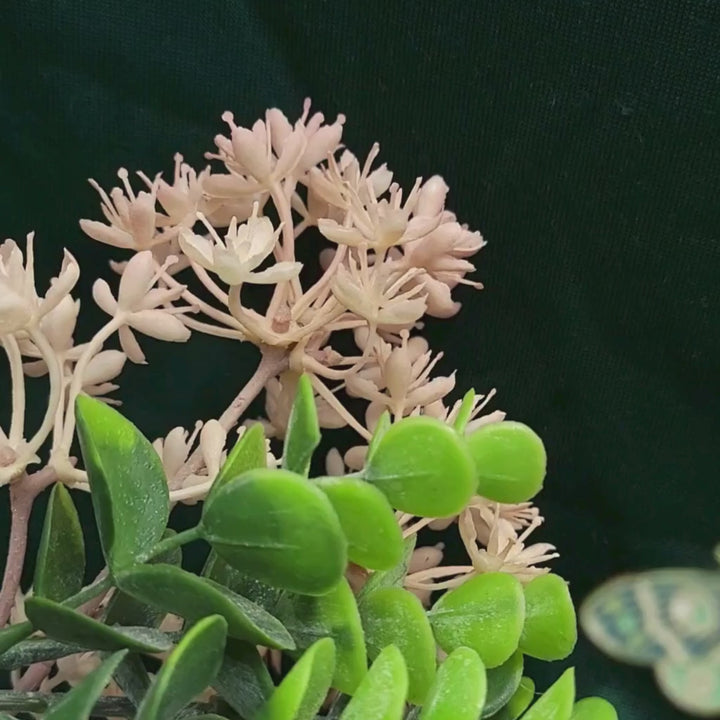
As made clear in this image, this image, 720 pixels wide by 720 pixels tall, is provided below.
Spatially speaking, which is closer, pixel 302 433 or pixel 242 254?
pixel 302 433

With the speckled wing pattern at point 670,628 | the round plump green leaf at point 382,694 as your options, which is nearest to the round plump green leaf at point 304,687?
the round plump green leaf at point 382,694

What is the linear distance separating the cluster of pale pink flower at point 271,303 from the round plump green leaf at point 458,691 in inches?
4.6

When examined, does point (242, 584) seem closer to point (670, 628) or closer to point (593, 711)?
point (593, 711)

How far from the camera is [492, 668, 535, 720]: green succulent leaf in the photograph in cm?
46

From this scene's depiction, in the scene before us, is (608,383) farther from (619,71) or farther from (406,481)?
(406,481)

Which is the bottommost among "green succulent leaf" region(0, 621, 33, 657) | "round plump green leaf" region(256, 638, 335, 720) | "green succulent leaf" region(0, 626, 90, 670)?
"green succulent leaf" region(0, 626, 90, 670)

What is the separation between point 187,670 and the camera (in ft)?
1.01

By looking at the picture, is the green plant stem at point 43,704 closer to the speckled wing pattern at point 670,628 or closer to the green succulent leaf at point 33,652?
the green succulent leaf at point 33,652

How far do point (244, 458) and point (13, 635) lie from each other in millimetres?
111

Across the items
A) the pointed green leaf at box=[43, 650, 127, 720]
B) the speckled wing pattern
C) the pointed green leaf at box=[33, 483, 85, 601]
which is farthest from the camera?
the speckled wing pattern

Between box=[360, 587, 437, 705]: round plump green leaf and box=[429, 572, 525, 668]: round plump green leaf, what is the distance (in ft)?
0.06

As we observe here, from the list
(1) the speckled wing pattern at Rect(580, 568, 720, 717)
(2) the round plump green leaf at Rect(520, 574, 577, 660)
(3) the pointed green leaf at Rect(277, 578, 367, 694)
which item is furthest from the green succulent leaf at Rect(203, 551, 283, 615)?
(1) the speckled wing pattern at Rect(580, 568, 720, 717)

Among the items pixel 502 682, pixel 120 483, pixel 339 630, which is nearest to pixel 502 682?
pixel 502 682

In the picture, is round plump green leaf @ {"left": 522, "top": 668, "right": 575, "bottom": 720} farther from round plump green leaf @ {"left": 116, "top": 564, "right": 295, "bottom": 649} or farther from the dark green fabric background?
the dark green fabric background
